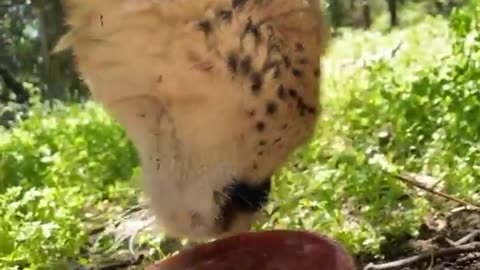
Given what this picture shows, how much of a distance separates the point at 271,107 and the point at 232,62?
0.10m

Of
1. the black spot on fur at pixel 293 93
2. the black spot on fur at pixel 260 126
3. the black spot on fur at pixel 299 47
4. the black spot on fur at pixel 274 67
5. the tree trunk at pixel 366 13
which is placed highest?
the tree trunk at pixel 366 13

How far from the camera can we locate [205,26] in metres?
1.52

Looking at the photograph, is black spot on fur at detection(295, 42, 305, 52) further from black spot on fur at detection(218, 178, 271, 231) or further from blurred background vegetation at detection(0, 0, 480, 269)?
blurred background vegetation at detection(0, 0, 480, 269)

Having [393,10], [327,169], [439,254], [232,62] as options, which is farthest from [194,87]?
[393,10]

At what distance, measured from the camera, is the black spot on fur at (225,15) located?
1535mm

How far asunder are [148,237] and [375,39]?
4.69 metres

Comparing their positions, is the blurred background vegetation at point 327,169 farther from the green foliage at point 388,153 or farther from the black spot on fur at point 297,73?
the black spot on fur at point 297,73

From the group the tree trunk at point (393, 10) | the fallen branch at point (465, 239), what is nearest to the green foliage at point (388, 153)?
the fallen branch at point (465, 239)

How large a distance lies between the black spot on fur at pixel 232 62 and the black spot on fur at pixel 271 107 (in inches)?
3.1

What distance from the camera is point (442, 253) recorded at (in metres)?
2.58

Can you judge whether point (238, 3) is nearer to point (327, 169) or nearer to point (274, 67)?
point (274, 67)

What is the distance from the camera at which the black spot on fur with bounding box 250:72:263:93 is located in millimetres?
1561

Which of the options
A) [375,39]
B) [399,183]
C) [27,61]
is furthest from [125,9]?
[27,61]

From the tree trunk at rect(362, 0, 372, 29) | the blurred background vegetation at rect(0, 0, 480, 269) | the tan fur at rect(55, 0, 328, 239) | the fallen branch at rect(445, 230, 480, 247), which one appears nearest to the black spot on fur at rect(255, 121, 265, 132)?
the tan fur at rect(55, 0, 328, 239)
